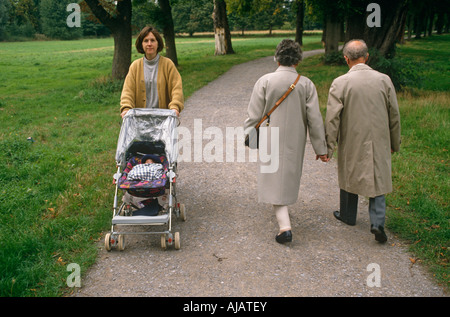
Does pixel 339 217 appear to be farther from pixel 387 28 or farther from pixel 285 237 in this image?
pixel 387 28

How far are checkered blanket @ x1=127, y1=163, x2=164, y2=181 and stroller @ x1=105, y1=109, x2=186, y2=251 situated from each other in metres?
0.05

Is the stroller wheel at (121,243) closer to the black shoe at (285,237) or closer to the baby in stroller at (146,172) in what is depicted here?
the baby in stroller at (146,172)

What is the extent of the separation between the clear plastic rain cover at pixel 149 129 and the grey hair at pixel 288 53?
148 centimetres

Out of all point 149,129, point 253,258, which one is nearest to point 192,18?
point 149,129

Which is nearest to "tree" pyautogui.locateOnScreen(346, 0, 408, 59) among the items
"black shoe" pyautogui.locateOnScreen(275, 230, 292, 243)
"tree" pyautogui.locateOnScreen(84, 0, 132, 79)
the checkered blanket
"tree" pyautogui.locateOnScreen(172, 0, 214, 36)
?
"tree" pyautogui.locateOnScreen(84, 0, 132, 79)

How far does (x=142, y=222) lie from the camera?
412cm

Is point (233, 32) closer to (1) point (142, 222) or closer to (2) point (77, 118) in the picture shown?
(2) point (77, 118)

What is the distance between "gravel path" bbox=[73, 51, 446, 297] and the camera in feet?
12.0

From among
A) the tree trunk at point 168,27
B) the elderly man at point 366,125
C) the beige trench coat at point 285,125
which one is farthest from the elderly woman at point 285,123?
the tree trunk at point 168,27

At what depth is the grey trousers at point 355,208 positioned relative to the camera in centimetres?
444

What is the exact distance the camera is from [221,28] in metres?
27.9

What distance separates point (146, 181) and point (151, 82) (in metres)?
1.46
